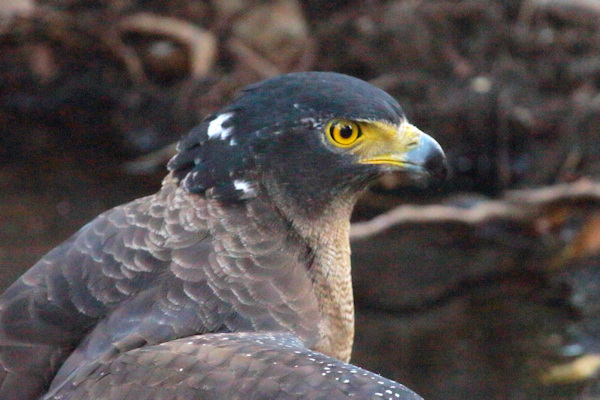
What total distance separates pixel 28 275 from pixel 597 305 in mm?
5210

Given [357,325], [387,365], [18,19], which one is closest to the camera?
[387,365]

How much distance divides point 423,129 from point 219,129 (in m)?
5.54

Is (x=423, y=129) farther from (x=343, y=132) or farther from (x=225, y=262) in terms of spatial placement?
(x=225, y=262)

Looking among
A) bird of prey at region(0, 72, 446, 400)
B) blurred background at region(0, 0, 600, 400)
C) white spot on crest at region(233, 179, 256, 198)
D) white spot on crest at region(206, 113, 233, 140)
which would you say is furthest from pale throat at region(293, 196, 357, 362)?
blurred background at region(0, 0, 600, 400)

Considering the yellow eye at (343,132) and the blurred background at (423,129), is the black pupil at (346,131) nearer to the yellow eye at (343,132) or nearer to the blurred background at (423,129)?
the yellow eye at (343,132)

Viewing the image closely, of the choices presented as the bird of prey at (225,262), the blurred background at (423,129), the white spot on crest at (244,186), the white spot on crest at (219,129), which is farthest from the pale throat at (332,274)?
the blurred background at (423,129)

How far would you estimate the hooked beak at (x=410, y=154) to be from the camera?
386 cm

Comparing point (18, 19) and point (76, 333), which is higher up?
point (18, 19)

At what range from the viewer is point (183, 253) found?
3598 millimetres

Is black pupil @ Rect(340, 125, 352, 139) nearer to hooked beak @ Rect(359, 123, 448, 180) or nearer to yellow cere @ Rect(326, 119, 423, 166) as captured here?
yellow cere @ Rect(326, 119, 423, 166)

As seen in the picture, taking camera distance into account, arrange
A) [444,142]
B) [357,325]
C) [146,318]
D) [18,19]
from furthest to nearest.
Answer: [18,19] → [444,142] → [357,325] → [146,318]

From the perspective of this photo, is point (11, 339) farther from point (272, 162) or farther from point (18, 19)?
point (18, 19)

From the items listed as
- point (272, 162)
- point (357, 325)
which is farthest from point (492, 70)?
point (272, 162)

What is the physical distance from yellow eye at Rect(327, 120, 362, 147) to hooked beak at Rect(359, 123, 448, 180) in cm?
10
